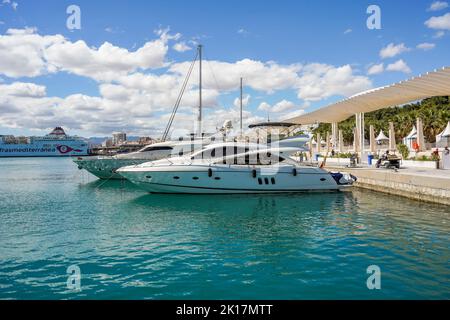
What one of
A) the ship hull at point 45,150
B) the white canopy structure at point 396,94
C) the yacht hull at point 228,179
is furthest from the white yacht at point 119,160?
the ship hull at point 45,150

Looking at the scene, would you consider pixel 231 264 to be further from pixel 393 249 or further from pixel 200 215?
pixel 200 215

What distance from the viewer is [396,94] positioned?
32594mm

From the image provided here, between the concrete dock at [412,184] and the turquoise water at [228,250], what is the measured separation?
891 mm

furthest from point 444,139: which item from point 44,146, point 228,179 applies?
point 44,146

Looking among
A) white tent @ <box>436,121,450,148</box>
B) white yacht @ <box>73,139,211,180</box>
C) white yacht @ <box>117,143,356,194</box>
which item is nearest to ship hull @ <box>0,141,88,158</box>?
white yacht @ <box>73,139,211,180</box>

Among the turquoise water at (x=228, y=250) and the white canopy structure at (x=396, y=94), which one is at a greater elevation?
the white canopy structure at (x=396, y=94)

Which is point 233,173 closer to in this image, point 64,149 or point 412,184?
point 412,184

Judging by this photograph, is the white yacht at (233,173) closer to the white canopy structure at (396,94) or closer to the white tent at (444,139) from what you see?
the white canopy structure at (396,94)

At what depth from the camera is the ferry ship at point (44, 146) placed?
150m

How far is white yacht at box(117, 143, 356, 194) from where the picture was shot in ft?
69.2

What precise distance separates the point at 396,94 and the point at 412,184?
15853 mm

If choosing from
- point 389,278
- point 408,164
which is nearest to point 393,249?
point 389,278
